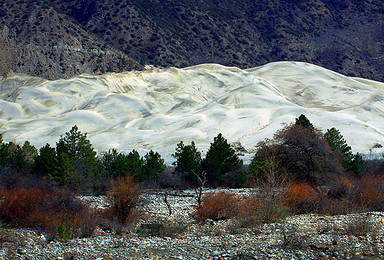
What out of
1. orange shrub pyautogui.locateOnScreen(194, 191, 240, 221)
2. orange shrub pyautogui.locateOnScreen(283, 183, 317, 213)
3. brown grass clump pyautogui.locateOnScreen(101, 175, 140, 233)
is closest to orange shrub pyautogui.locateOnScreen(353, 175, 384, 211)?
orange shrub pyautogui.locateOnScreen(283, 183, 317, 213)


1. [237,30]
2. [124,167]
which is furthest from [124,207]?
[237,30]

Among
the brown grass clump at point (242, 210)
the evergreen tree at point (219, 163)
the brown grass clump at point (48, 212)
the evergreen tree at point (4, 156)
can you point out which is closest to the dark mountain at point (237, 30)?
the evergreen tree at point (219, 163)

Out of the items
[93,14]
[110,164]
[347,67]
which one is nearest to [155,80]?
[110,164]

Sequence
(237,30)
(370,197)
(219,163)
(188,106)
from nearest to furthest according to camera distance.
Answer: (370,197)
(219,163)
(188,106)
(237,30)

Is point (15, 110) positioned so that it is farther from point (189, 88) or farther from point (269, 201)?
point (269, 201)

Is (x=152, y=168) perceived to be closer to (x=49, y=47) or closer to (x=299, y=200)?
(x=299, y=200)

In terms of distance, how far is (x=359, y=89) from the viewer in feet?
249

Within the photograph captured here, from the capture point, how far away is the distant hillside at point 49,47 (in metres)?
103

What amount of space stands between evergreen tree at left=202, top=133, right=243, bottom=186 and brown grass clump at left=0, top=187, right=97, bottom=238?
18664mm

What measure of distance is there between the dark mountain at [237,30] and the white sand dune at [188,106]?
38.4 meters

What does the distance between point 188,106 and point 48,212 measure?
5281cm

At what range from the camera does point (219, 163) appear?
124ft

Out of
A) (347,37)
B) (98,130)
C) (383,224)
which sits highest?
(347,37)

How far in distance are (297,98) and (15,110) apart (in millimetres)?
47121
